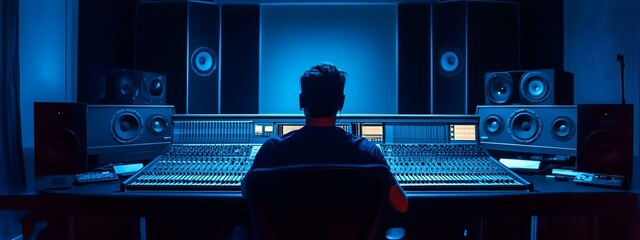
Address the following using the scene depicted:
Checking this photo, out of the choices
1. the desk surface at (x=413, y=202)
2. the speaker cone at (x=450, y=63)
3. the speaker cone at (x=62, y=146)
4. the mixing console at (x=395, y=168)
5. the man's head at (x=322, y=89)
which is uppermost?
the speaker cone at (x=450, y=63)

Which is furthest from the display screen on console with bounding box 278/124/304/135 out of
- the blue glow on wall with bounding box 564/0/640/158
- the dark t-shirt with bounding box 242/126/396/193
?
the blue glow on wall with bounding box 564/0/640/158

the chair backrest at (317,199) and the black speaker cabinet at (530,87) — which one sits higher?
the black speaker cabinet at (530,87)

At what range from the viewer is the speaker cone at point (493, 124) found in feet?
6.66

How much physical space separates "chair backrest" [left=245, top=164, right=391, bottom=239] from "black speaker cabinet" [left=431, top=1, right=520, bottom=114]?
1.75m

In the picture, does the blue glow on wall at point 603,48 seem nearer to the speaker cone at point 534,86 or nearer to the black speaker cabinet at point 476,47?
the black speaker cabinet at point 476,47

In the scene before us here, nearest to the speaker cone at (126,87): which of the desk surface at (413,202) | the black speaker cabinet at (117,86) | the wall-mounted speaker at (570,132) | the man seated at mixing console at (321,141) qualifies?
the black speaker cabinet at (117,86)

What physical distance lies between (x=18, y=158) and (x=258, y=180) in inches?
72.7

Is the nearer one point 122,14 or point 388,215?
point 388,215

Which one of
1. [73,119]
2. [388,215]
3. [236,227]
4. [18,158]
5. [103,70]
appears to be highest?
[103,70]

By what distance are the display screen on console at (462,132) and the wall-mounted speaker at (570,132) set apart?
70mm

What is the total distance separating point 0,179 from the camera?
2.04 m

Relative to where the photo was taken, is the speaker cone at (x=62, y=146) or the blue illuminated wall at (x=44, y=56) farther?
the blue illuminated wall at (x=44, y=56)

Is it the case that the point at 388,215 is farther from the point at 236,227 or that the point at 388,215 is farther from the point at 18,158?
the point at 18,158

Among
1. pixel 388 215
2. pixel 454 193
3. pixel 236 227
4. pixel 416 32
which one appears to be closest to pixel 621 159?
pixel 454 193
